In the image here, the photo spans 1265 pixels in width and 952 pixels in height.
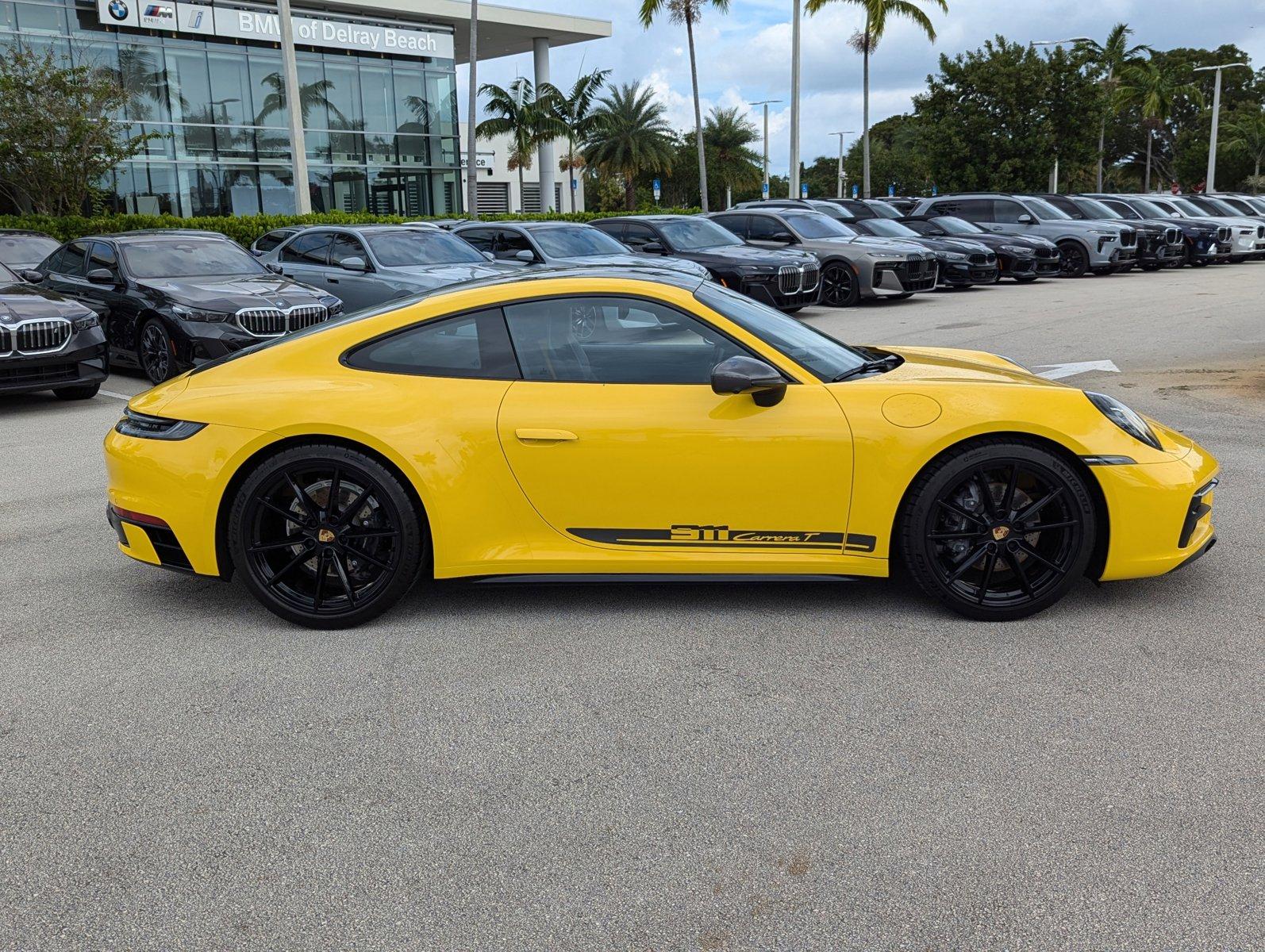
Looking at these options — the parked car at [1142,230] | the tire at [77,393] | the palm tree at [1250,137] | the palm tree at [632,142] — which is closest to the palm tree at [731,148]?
the palm tree at [632,142]

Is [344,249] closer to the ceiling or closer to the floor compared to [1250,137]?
closer to the floor

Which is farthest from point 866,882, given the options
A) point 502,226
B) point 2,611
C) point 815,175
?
point 815,175

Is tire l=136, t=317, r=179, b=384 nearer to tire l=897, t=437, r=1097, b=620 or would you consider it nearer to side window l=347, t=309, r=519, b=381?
side window l=347, t=309, r=519, b=381

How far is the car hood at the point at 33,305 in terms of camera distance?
9.98 m

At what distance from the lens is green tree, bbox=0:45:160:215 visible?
2275 cm

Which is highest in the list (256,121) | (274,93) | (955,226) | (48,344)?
(274,93)

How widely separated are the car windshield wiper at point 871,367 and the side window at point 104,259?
919cm

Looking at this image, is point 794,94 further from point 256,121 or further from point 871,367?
point 871,367

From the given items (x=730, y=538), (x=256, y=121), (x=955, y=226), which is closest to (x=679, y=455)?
(x=730, y=538)

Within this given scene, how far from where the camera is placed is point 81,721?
12.6 feet

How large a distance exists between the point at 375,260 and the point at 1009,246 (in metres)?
14.4

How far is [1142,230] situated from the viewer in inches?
1017

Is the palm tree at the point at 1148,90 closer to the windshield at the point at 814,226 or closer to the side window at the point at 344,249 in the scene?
the windshield at the point at 814,226

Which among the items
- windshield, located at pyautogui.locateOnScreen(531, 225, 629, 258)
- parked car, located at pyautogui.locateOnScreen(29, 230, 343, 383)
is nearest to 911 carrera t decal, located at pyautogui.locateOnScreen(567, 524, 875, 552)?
parked car, located at pyautogui.locateOnScreen(29, 230, 343, 383)
